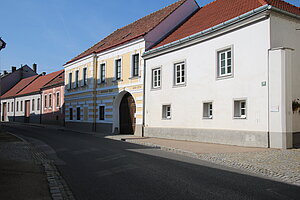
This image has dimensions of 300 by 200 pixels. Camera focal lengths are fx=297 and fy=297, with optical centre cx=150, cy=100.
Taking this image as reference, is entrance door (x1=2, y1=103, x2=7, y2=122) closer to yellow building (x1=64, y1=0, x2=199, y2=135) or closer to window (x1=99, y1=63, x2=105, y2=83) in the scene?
yellow building (x1=64, y1=0, x2=199, y2=135)

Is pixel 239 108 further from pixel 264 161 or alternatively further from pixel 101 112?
pixel 101 112

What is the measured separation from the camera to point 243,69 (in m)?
14.0

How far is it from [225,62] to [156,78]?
238 inches

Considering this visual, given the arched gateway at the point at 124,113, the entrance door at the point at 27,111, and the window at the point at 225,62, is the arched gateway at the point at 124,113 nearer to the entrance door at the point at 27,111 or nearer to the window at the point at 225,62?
the window at the point at 225,62

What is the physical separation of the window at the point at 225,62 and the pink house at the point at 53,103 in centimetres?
2362

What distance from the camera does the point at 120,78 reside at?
2336cm

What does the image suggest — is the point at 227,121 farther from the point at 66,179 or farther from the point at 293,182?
the point at 66,179

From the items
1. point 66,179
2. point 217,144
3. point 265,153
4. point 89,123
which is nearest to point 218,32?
point 217,144

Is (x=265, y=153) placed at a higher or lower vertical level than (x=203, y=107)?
lower

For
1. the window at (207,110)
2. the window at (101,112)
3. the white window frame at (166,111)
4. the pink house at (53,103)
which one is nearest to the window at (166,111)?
the white window frame at (166,111)

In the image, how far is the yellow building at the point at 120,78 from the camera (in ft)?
70.5

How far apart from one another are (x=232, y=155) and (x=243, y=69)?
4.84 metres

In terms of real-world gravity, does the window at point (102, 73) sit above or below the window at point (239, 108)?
above

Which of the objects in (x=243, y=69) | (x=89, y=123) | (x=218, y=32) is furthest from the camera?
(x=89, y=123)
